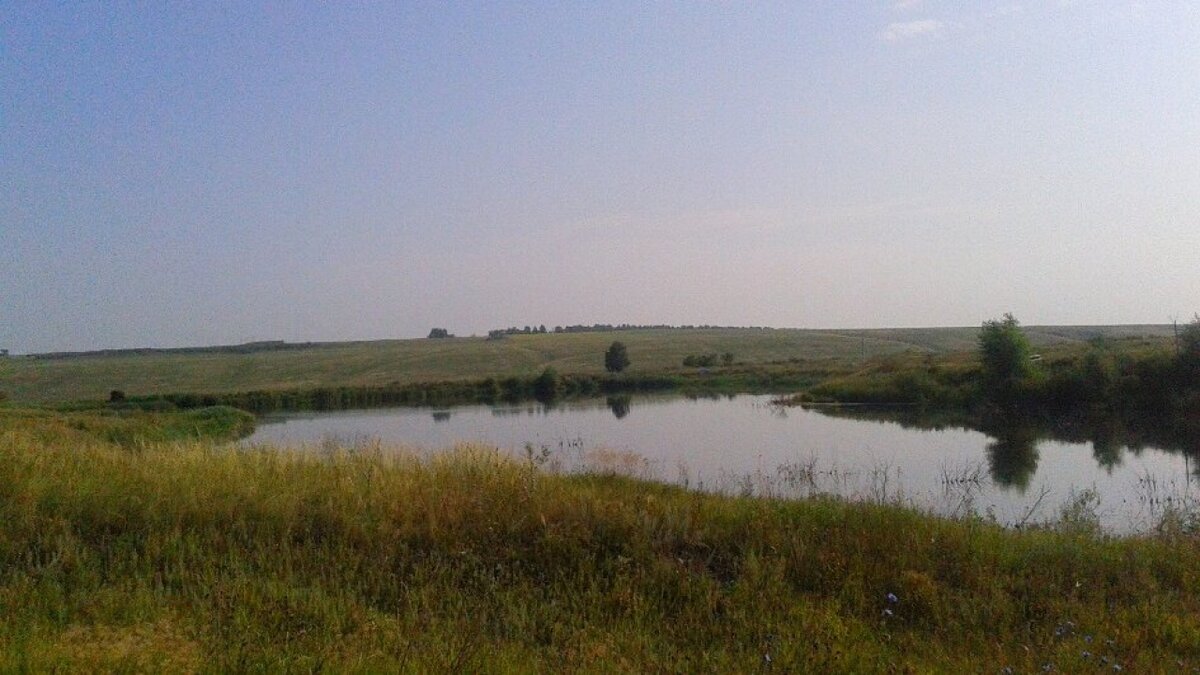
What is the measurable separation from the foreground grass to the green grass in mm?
55473

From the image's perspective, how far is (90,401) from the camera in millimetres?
48062

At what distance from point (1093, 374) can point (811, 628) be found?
104ft

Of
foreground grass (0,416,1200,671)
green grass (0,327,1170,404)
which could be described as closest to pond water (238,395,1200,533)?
foreground grass (0,416,1200,671)

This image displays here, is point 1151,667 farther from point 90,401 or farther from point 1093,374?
point 90,401

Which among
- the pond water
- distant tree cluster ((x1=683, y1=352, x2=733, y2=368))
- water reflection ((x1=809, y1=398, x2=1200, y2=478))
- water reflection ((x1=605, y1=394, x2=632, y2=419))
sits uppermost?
distant tree cluster ((x1=683, y1=352, x2=733, y2=368))

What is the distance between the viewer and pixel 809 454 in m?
20.6

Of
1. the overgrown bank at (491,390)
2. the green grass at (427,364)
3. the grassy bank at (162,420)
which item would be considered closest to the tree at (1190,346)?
the overgrown bank at (491,390)

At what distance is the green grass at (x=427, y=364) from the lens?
68312 mm

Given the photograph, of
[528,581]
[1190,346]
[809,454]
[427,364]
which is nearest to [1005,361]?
[1190,346]

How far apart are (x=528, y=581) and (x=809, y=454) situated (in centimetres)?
1606

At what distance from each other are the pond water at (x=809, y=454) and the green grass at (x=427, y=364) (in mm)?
27485

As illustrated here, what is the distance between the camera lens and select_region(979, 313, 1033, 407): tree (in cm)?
3438

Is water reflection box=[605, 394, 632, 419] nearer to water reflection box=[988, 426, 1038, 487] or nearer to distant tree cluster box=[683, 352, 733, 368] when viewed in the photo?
water reflection box=[988, 426, 1038, 487]

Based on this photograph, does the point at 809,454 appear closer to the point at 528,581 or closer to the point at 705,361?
the point at 528,581
